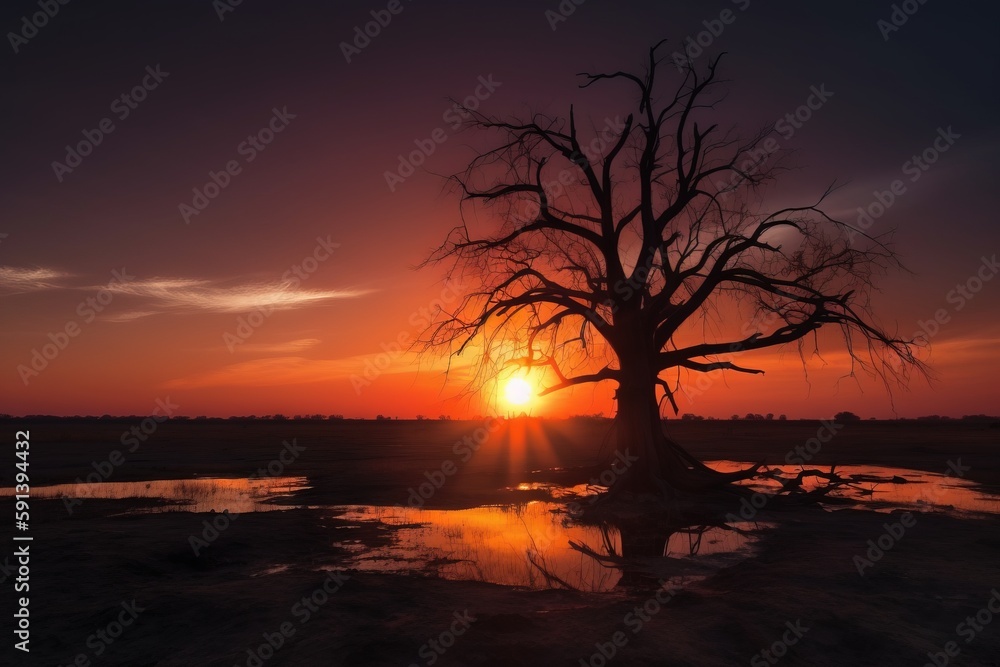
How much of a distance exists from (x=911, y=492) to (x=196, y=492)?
23.3 metres

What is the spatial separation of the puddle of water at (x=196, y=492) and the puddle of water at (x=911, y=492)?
52.1 feet

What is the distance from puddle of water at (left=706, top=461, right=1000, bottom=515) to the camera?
1611 cm

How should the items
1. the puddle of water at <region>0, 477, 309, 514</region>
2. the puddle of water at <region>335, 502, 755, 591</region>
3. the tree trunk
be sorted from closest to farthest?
the puddle of water at <region>335, 502, 755, 591</region> → the puddle of water at <region>0, 477, 309, 514</region> → the tree trunk

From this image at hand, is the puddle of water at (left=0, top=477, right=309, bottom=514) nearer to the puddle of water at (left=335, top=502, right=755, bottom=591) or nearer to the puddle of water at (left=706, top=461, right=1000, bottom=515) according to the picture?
the puddle of water at (left=335, top=502, right=755, bottom=591)

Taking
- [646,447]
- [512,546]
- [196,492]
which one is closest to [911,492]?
[646,447]

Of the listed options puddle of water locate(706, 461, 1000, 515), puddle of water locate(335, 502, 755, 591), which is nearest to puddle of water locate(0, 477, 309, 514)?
puddle of water locate(335, 502, 755, 591)

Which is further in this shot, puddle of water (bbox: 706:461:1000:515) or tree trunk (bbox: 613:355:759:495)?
tree trunk (bbox: 613:355:759:495)

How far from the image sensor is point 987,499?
17469mm

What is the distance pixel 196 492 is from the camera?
20391 mm

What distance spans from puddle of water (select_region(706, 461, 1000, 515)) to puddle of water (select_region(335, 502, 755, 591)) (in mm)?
5969

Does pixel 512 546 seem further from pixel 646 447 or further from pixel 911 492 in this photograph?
pixel 911 492

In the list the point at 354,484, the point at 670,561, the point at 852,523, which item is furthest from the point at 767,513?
the point at 354,484

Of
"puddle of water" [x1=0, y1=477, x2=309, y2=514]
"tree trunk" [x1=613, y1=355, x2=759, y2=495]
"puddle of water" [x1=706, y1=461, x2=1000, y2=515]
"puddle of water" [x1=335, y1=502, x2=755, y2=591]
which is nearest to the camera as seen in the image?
"puddle of water" [x1=335, y1=502, x2=755, y2=591]

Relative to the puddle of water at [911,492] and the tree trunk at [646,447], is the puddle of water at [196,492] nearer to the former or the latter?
the tree trunk at [646,447]
